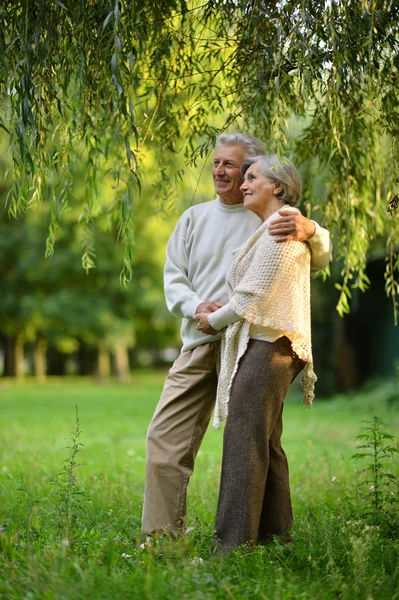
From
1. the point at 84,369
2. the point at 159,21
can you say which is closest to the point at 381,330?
the point at 159,21

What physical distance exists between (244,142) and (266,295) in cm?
87

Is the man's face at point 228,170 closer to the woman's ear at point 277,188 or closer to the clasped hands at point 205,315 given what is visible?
the woman's ear at point 277,188

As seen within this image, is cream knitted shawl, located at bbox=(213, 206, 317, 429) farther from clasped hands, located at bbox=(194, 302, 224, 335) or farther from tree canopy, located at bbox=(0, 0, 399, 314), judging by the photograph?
tree canopy, located at bbox=(0, 0, 399, 314)

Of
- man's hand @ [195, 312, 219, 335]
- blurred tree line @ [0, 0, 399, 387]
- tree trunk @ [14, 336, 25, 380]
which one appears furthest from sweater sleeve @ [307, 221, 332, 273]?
tree trunk @ [14, 336, 25, 380]

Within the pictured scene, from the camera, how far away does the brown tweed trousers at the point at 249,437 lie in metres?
3.81

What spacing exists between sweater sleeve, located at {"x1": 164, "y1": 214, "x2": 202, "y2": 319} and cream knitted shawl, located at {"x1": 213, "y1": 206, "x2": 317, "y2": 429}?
24 cm

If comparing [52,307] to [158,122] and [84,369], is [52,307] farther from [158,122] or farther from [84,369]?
[158,122]

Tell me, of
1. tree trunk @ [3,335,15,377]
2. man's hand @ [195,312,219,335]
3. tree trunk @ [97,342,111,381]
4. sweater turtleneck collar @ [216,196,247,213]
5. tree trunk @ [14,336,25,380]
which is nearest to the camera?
man's hand @ [195,312,219,335]

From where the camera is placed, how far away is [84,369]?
4222 centimetres

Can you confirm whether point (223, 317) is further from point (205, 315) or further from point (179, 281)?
point (179, 281)

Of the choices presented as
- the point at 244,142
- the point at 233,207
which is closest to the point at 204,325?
the point at 233,207

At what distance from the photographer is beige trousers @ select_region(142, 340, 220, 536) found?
4.11 m

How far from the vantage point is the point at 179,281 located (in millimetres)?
4281

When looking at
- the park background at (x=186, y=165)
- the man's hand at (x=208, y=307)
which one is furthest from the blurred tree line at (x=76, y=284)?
the man's hand at (x=208, y=307)
